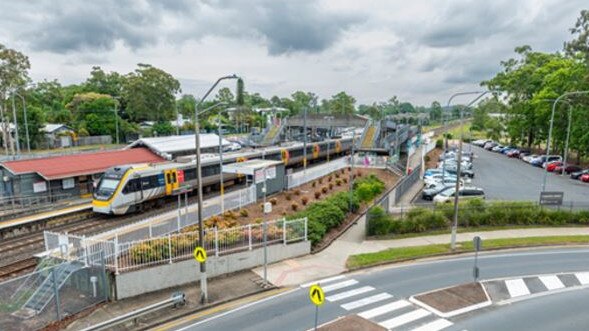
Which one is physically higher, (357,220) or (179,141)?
(179,141)

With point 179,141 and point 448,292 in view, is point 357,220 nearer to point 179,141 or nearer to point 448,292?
point 448,292

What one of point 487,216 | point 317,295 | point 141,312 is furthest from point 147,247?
point 487,216

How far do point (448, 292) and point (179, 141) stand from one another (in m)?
38.5

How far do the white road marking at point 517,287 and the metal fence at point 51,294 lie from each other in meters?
17.0

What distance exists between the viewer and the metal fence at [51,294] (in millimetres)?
13039

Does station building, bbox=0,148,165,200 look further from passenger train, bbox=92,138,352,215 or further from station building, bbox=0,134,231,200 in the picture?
passenger train, bbox=92,138,352,215

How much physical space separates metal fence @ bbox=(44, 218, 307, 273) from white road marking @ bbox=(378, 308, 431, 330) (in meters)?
7.87

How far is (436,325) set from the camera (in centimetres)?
1340

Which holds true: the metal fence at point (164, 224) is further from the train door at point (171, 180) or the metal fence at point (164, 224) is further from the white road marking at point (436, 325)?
the white road marking at point (436, 325)

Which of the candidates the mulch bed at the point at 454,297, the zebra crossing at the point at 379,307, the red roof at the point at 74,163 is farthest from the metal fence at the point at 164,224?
the mulch bed at the point at 454,297

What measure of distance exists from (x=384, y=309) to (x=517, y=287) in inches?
266

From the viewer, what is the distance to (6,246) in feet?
69.5

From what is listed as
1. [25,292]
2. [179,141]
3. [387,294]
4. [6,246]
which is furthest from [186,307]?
[179,141]

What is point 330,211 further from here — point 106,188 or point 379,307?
point 106,188
